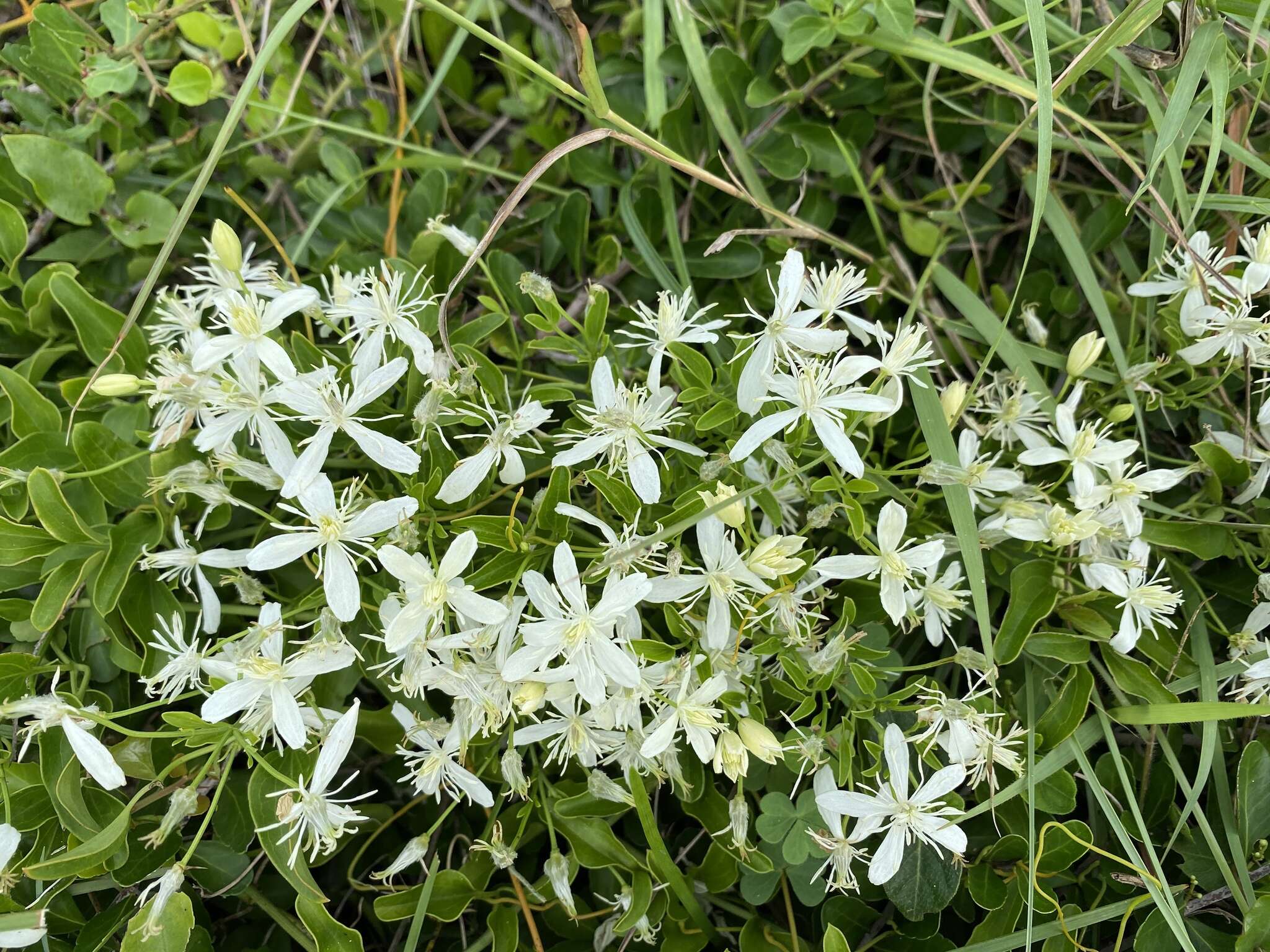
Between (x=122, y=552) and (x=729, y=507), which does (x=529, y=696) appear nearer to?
(x=729, y=507)

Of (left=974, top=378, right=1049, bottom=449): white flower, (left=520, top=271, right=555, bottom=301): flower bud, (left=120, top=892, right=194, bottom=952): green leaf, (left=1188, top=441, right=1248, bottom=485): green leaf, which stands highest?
(left=520, top=271, right=555, bottom=301): flower bud

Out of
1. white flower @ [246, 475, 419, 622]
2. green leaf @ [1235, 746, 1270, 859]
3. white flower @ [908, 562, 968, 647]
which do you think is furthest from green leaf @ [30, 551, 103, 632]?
green leaf @ [1235, 746, 1270, 859]

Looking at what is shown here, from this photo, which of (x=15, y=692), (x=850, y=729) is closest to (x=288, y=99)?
(x=15, y=692)

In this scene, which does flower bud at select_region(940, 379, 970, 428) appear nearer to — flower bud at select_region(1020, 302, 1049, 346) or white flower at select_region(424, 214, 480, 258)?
flower bud at select_region(1020, 302, 1049, 346)

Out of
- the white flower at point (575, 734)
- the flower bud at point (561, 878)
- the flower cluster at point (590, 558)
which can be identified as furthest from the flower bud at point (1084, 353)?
the flower bud at point (561, 878)

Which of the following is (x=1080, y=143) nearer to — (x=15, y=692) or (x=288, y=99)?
(x=288, y=99)

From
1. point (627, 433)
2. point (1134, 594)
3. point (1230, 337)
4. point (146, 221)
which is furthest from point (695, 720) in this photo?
point (146, 221)
